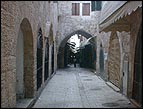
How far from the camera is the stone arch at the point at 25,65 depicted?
8906mm

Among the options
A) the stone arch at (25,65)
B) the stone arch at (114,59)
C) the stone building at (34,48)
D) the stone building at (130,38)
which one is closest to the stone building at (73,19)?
the stone building at (34,48)

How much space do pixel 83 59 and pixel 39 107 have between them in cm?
2230

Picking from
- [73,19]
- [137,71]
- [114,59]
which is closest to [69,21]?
[73,19]

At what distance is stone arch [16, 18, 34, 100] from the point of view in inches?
351

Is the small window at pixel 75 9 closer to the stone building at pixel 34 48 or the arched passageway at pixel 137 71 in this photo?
the stone building at pixel 34 48

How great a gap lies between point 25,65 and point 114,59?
590 centimetres

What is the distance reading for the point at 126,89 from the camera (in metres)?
9.80

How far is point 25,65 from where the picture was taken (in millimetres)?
9031

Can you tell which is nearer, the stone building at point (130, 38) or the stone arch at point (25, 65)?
the stone building at point (130, 38)

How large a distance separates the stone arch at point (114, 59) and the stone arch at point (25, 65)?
4.76 m

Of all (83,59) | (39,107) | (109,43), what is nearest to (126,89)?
(39,107)

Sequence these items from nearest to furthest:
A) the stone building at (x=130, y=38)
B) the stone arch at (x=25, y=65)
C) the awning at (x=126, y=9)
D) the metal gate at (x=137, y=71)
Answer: the awning at (x=126, y=9) < the stone building at (x=130, y=38) < the metal gate at (x=137, y=71) < the stone arch at (x=25, y=65)

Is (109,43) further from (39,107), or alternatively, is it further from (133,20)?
(39,107)

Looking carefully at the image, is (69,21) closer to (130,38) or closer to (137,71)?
(130,38)
